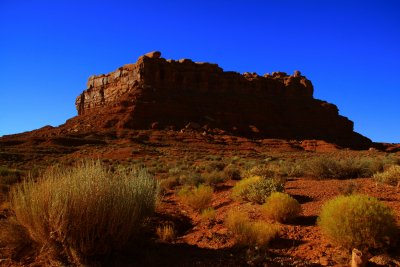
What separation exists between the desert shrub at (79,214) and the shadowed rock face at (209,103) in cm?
4684

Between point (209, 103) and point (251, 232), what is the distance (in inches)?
2210

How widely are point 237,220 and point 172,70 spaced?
58758 millimetres

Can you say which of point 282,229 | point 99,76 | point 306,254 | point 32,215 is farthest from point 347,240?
point 99,76

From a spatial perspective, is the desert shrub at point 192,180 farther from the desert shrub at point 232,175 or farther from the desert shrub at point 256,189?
the desert shrub at point 256,189

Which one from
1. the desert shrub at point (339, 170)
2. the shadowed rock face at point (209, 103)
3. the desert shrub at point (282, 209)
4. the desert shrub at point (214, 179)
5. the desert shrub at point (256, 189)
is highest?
the shadowed rock face at point (209, 103)

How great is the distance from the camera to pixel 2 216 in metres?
8.62

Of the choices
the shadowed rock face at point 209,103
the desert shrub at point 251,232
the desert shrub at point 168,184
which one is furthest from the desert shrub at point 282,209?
the shadowed rock face at point 209,103

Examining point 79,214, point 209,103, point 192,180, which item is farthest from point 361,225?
point 209,103

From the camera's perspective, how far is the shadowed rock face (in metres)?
56.3

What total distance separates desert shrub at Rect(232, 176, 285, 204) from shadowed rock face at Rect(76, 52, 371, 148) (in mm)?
43200

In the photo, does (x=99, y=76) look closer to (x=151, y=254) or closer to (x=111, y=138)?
(x=111, y=138)

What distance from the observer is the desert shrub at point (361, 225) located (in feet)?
17.5

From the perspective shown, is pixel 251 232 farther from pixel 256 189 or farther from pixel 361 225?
pixel 256 189

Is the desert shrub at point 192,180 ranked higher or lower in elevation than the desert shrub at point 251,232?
higher
